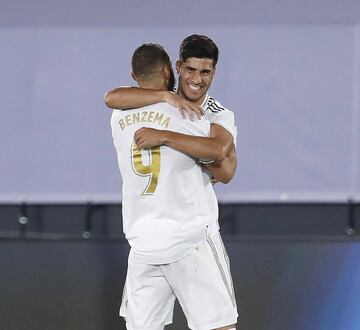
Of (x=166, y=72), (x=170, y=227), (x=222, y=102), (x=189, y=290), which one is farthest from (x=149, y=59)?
(x=222, y=102)

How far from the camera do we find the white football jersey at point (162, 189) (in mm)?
3047

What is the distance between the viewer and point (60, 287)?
396cm

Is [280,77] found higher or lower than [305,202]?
higher

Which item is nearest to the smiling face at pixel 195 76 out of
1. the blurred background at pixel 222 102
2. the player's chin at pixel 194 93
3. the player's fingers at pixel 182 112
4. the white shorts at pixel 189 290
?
the player's chin at pixel 194 93

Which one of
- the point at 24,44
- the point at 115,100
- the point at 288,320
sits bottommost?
the point at 288,320

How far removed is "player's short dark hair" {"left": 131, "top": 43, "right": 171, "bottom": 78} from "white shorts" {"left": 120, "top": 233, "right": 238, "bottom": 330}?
515 millimetres

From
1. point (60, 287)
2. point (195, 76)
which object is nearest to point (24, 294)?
point (60, 287)

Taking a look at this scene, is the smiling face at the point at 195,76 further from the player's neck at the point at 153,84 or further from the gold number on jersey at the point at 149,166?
the gold number on jersey at the point at 149,166

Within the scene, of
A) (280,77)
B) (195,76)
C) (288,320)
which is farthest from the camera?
(280,77)

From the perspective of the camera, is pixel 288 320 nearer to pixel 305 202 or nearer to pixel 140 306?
pixel 140 306

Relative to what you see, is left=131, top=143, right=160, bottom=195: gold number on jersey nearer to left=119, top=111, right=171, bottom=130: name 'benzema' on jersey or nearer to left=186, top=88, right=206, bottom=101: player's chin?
left=119, top=111, right=171, bottom=130: name 'benzema' on jersey

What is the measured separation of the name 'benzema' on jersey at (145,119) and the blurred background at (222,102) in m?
1.74

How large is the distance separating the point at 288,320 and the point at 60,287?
84cm

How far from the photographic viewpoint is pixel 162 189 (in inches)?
120
